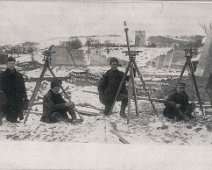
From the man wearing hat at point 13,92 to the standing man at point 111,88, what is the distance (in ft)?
1.60

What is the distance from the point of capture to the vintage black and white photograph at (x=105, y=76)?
2150mm

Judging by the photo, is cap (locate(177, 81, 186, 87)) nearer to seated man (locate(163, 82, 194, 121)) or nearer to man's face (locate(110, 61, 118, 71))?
seated man (locate(163, 82, 194, 121))

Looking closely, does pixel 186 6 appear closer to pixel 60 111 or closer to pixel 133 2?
pixel 133 2

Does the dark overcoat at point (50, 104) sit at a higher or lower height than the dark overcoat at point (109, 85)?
lower

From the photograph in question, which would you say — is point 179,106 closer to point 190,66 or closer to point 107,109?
point 190,66

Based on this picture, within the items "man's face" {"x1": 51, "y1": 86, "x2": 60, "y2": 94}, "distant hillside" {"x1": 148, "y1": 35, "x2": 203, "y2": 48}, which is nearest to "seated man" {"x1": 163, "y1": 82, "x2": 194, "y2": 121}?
"distant hillside" {"x1": 148, "y1": 35, "x2": 203, "y2": 48}

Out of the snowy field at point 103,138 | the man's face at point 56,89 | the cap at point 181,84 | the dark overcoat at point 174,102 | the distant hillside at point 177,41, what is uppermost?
the distant hillside at point 177,41

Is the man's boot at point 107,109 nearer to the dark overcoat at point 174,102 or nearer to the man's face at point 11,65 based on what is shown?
the dark overcoat at point 174,102

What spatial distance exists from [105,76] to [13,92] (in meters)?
0.59

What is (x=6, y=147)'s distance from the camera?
7.27ft

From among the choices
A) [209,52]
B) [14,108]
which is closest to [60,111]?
[14,108]

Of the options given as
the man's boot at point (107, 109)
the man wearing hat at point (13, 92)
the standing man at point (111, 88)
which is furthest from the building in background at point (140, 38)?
the man wearing hat at point (13, 92)

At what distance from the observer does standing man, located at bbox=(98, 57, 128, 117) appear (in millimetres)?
2178

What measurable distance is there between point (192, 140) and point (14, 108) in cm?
112
